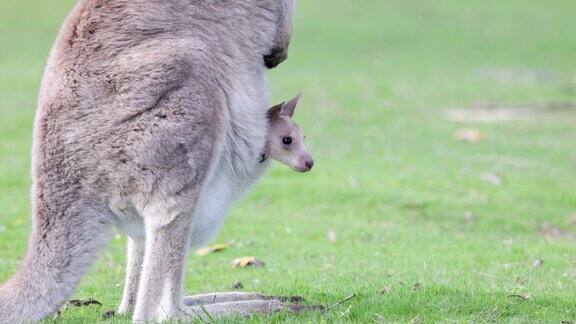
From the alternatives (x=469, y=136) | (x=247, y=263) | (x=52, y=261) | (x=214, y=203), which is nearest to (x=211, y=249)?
(x=247, y=263)

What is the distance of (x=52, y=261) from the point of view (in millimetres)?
5043

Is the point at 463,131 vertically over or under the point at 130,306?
under

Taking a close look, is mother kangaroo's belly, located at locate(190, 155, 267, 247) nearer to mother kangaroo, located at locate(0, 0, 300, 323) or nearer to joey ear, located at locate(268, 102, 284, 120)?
mother kangaroo, located at locate(0, 0, 300, 323)

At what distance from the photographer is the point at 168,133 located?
5043 millimetres

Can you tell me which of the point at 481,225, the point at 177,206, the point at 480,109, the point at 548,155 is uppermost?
the point at 177,206

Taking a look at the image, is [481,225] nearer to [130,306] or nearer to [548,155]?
[548,155]

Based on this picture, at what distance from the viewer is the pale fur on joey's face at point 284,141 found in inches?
240

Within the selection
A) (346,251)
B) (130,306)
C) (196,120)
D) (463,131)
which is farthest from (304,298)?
(463,131)

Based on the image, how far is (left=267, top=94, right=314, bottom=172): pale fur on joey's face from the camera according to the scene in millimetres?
6090

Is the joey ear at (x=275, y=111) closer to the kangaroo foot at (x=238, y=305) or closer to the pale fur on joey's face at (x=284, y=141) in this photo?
the pale fur on joey's face at (x=284, y=141)

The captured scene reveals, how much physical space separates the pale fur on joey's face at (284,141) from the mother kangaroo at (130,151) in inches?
24.4

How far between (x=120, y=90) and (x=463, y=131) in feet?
35.4

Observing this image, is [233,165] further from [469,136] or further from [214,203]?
[469,136]

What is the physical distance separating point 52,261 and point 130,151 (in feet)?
2.11
